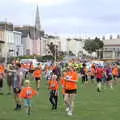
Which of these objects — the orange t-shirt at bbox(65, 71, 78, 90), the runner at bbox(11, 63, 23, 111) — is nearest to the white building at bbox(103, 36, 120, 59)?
the runner at bbox(11, 63, 23, 111)

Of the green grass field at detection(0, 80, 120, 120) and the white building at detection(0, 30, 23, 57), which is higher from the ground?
the white building at detection(0, 30, 23, 57)

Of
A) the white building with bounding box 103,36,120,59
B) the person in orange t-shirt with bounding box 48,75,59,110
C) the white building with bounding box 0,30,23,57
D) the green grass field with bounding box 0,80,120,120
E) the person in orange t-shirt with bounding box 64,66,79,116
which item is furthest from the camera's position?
the white building with bounding box 103,36,120,59

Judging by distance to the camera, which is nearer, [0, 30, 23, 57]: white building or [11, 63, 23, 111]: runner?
[11, 63, 23, 111]: runner

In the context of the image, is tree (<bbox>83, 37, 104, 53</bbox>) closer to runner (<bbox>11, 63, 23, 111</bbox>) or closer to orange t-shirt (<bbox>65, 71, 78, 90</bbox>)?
runner (<bbox>11, 63, 23, 111</bbox>)

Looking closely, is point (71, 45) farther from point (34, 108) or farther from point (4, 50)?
point (34, 108)

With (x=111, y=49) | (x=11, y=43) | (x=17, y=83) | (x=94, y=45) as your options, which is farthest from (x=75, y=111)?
(x=111, y=49)

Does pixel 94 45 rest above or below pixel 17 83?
above

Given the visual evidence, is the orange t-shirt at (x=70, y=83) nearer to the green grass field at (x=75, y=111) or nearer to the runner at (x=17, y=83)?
the green grass field at (x=75, y=111)

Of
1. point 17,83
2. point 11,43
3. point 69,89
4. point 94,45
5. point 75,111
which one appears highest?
point 94,45

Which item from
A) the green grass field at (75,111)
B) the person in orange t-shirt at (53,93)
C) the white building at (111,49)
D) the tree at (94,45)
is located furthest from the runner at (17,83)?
the tree at (94,45)

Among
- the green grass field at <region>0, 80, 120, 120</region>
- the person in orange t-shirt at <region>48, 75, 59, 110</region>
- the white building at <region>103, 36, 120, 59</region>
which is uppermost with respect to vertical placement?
the white building at <region>103, 36, 120, 59</region>

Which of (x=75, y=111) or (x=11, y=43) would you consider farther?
(x=11, y=43)

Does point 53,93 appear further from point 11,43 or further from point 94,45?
point 94,45

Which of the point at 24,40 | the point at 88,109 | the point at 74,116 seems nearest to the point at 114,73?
the point at 88,109
